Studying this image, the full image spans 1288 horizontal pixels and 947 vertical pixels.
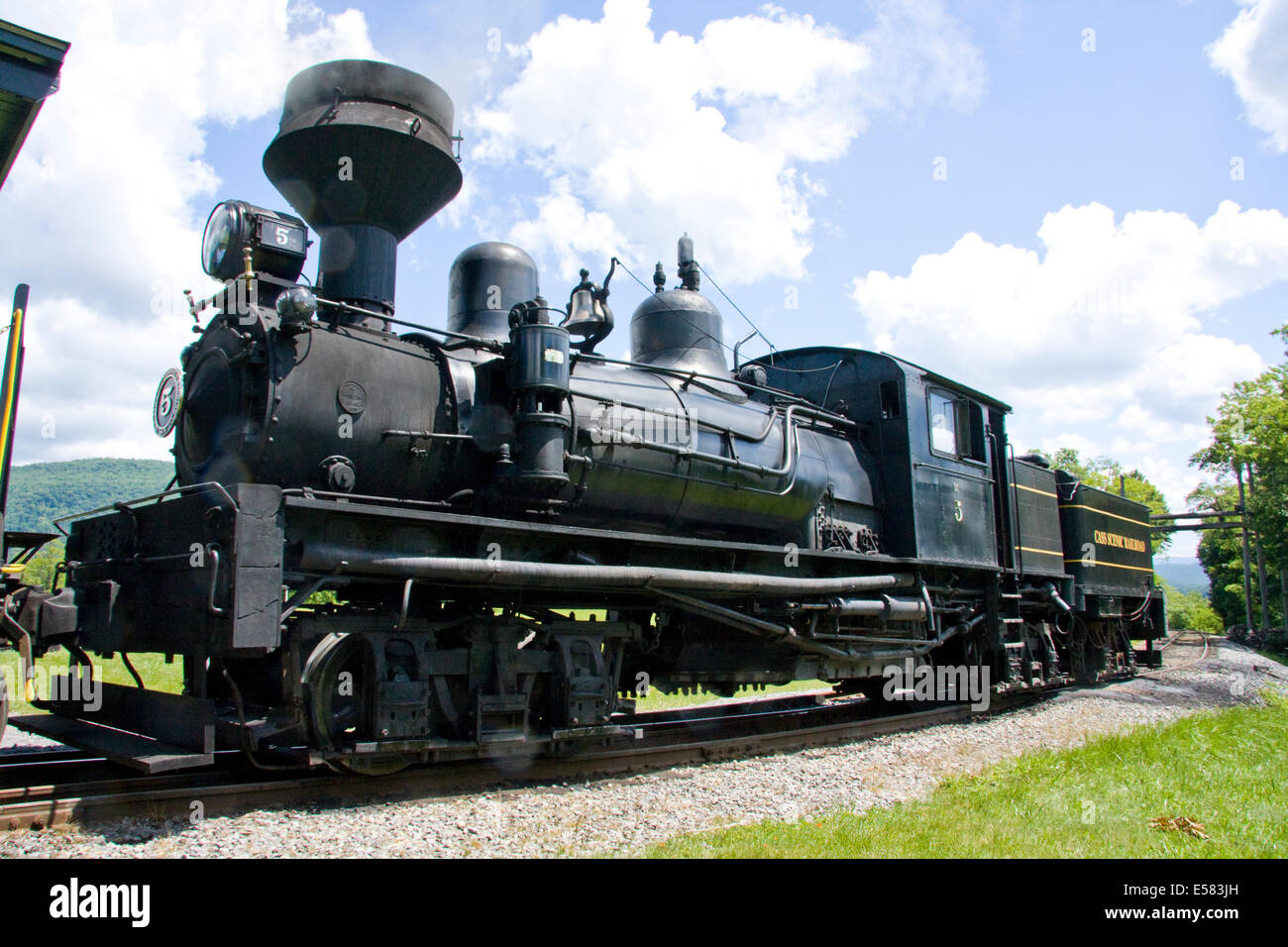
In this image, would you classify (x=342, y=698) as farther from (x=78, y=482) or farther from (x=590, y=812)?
(x=78, y=482)

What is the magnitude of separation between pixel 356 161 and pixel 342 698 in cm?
364

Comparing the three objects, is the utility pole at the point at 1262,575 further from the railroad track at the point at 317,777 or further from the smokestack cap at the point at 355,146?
the smokestack cap at the point at 355,146

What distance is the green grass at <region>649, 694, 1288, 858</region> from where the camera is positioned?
416cm

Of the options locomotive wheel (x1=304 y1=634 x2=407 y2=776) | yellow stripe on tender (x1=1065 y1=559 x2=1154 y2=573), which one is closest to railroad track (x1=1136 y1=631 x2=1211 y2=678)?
yellow stripe on tender (x1=1065 y1=559 x2=1154 y2=573)

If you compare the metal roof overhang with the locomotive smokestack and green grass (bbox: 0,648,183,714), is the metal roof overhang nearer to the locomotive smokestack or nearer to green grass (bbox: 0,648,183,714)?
the locomotive smokestack

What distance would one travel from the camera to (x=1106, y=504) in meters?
14.7

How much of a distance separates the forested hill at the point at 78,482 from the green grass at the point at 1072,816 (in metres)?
147

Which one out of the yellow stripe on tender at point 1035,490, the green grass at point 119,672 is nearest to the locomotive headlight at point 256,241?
the green grass at point 119,672

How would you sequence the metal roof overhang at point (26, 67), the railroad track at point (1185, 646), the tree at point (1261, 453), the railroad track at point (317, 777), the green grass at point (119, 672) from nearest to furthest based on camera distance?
the railroad track at point (317, 777) < the metal roof overhang at point (26, 67) < the green grass at point (119, 672) < the railroad track at point (1185, 646) < the tree at point (1261, 453)

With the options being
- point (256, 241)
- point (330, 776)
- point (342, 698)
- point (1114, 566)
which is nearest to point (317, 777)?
point (330, 776)

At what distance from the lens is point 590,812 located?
192 inches

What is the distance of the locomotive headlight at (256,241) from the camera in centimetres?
514
